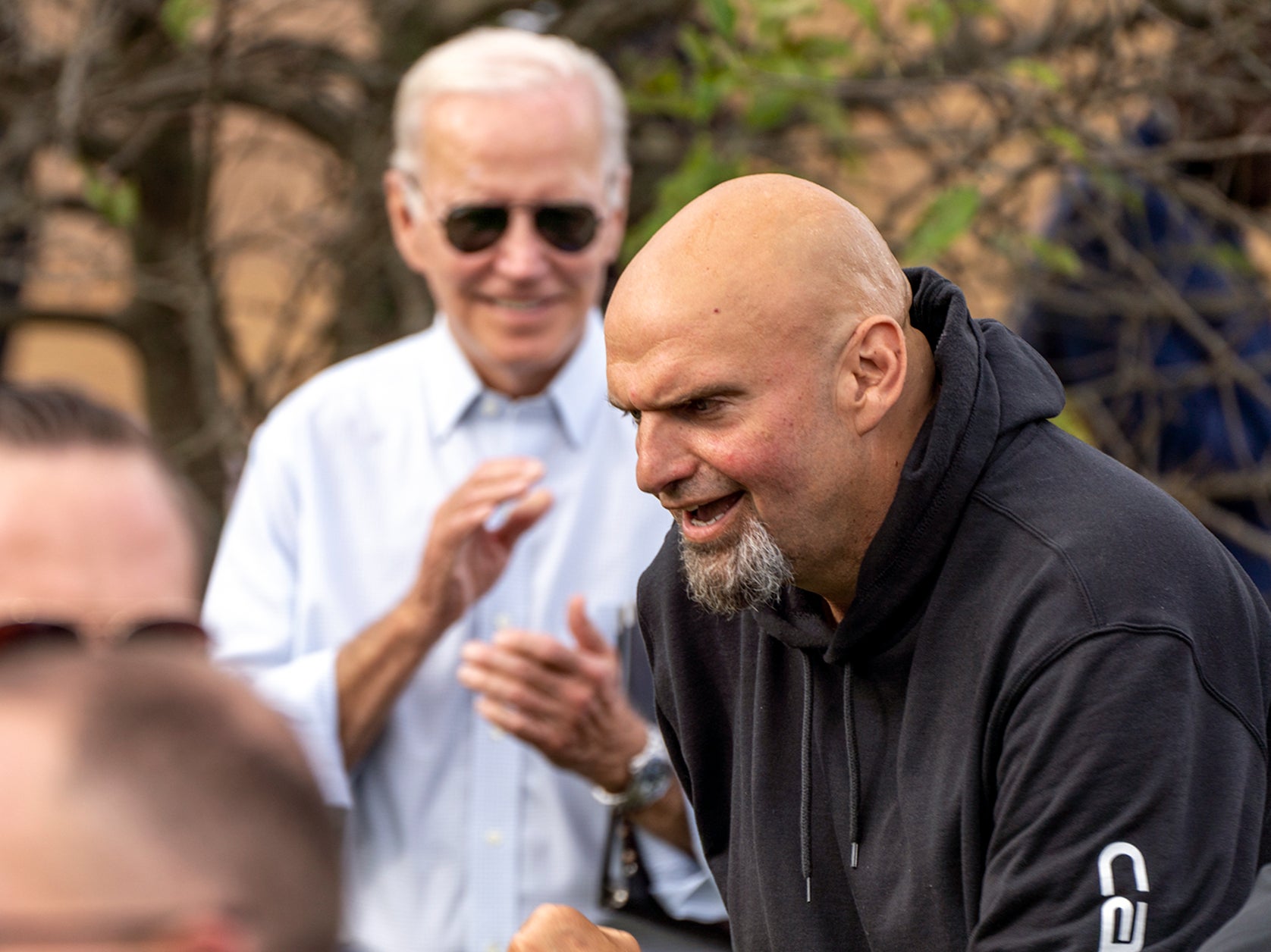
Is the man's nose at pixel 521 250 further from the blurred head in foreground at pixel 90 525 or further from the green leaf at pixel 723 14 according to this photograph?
the blurred head in foreground at pixel 90 525

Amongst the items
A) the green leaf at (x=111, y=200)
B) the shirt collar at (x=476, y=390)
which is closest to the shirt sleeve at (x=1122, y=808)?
the shirt collar at (x=476, y=390)

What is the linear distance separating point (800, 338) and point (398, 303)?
3029 millimetres

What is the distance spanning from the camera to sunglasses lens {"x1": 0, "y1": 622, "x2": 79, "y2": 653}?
1313 millimetres

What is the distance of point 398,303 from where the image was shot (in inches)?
187

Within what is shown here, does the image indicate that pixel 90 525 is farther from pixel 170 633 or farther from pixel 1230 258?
pixel 1230 258

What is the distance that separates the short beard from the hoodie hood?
0.07 metres

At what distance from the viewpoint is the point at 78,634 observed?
1442 millimetres

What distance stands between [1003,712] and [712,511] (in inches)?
17.3

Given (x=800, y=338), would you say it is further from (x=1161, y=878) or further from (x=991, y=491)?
(x=1161, y=878)

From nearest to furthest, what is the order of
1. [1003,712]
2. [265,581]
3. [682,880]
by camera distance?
1. [1003,712]
2. [682,880]
3. [265,581]

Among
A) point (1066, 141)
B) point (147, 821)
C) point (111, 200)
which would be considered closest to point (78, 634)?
point (147, 821)

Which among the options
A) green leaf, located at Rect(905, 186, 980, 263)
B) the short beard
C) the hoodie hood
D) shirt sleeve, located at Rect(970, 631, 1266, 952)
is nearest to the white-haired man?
green leaf, located at Rect(905, 186, 980, 263)

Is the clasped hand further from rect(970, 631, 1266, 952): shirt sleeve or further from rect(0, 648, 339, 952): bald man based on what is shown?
rect(0, 648, 339, 952): bald man

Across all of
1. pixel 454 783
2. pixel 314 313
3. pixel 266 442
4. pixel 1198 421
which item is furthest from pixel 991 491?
pixel 314 313
